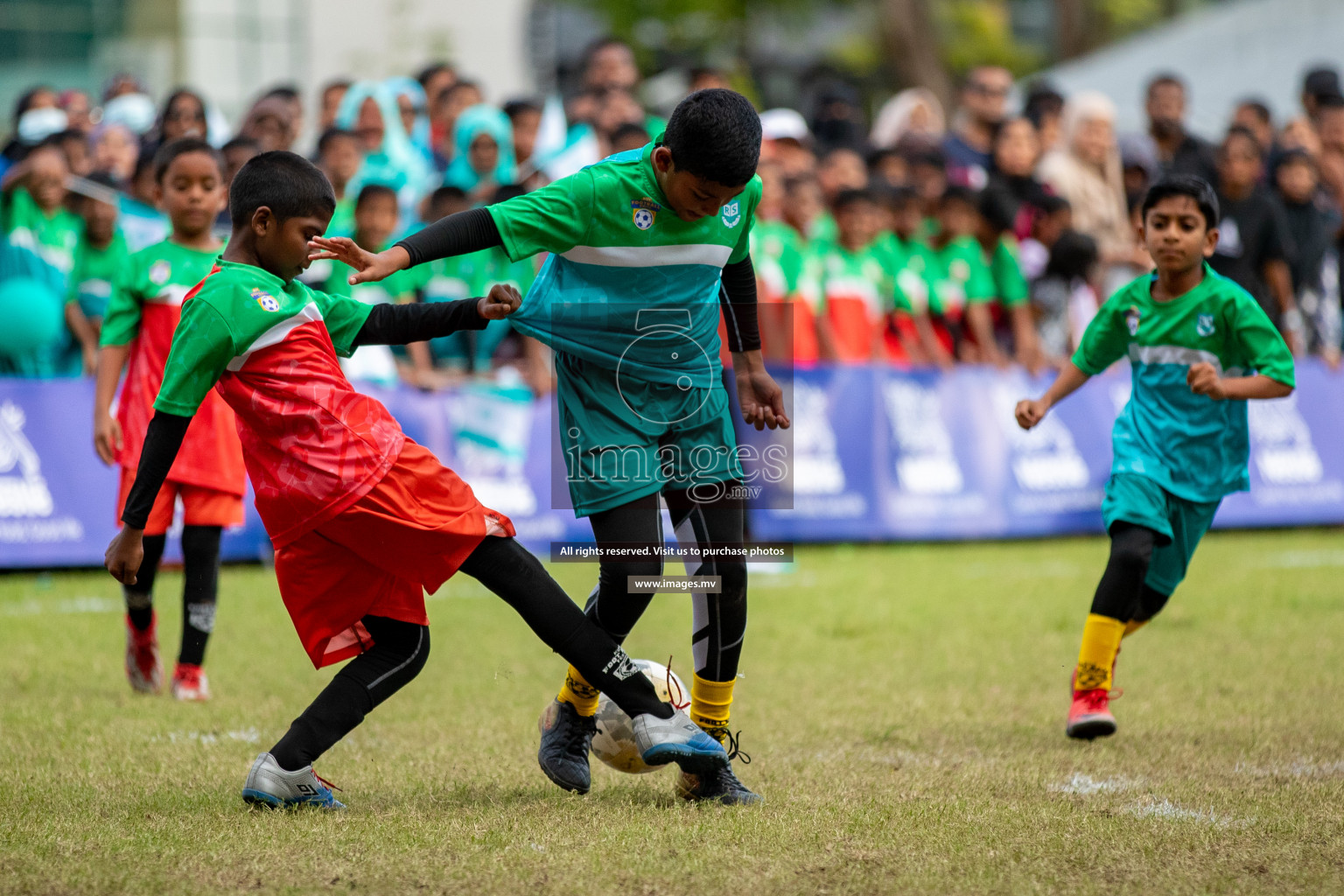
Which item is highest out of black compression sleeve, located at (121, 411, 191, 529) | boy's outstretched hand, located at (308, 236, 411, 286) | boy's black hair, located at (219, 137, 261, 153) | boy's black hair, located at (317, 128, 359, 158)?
boy's black hair, located at (317, 128, 359, 158)

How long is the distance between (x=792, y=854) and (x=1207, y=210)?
308 cm

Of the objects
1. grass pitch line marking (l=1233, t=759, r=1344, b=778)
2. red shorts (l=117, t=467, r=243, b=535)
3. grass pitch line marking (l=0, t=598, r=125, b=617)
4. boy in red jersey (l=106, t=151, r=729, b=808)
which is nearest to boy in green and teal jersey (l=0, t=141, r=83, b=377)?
grass pitch line marking (l=0, t=598, r=125, b=617)

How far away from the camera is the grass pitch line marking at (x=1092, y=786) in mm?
4480

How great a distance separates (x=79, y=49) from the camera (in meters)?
31.2

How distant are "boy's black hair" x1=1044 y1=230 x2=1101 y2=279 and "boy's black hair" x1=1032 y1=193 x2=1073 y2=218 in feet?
0.88

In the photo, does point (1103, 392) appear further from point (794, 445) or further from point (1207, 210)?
point (1207, 210)

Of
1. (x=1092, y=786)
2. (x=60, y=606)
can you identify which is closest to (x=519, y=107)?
(x=60, y=606)

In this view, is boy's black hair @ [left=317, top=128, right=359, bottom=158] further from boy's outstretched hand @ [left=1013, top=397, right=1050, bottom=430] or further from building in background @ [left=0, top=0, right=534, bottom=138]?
building in background @ [left=0, top=0, right=534, bottom=138]

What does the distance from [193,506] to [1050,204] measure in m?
8.13

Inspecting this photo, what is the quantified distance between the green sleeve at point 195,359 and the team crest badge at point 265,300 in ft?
0.36

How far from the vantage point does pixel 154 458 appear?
4.06m

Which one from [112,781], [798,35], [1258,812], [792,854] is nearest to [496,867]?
[792,854]

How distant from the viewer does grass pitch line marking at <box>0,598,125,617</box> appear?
26.3ft

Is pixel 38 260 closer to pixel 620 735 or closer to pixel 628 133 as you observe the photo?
pixel 628 133
